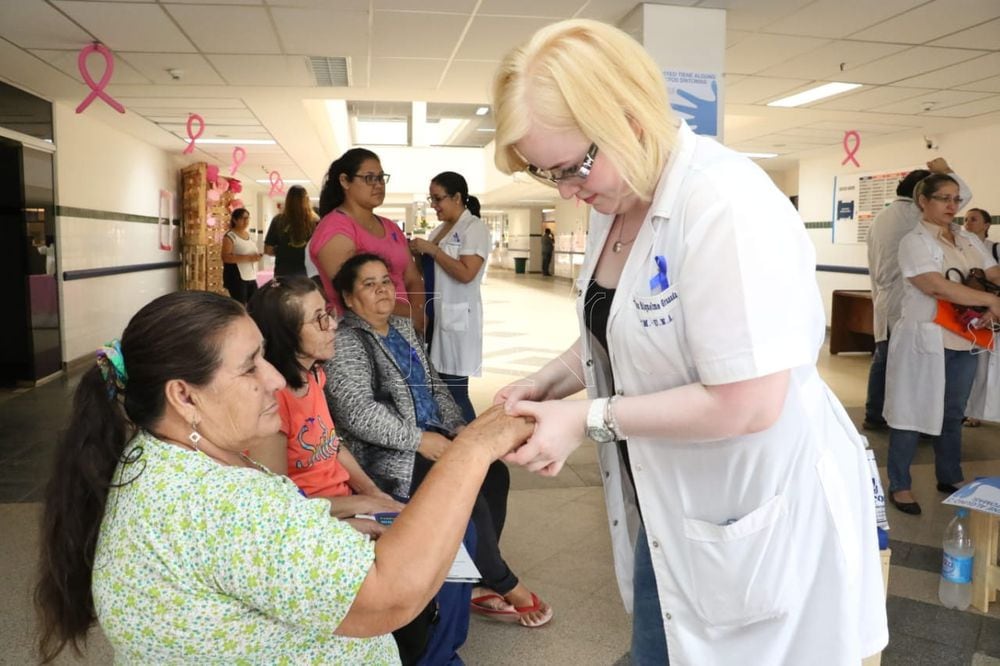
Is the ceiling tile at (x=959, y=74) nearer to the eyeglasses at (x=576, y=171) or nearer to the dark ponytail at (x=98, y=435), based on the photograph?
the eyeglasses at (x=576, y=171)

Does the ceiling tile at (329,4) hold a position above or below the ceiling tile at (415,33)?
below

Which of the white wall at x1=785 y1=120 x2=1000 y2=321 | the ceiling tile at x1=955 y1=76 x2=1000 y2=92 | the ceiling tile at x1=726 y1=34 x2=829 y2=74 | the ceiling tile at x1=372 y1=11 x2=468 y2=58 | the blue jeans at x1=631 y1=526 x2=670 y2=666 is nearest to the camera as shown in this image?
the blue jeans at x1=631 y1=526 x2=670 y2=666

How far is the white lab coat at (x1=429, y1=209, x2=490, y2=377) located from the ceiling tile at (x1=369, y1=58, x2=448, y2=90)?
2.13 meters

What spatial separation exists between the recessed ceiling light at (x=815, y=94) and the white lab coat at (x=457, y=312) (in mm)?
4022

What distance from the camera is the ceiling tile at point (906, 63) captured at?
541 cm

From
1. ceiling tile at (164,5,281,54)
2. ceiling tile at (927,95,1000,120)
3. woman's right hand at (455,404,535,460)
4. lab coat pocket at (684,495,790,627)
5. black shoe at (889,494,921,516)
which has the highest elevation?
ceiling tile at (927,95,1000,120)

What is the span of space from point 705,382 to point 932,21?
4889 mm

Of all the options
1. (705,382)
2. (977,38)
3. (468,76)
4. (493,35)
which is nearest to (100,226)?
(468,76)

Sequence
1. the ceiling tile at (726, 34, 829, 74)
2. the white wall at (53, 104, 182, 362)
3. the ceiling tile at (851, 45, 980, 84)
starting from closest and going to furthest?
the ceiling tile at (726, 34, 829, 74) < the ceiling tile at (851, 45, 980, 84) < the white wall at (53, 104, 182, 362)

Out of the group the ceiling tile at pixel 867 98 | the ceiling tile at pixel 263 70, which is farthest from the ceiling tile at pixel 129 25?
the ceiling tile at pixel 867 98

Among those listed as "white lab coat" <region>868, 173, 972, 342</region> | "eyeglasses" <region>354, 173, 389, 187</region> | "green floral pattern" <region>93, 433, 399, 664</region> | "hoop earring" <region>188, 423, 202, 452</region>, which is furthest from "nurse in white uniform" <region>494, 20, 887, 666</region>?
"white lab coat" <region>868, 173, 972, 342</region>

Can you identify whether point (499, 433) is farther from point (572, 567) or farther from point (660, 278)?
point (572, 567)

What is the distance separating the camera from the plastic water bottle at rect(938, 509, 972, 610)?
2.68 m

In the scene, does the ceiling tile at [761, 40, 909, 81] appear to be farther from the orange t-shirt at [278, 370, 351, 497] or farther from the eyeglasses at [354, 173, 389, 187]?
the orange t-shirt at [278, 370, 351, 497]
